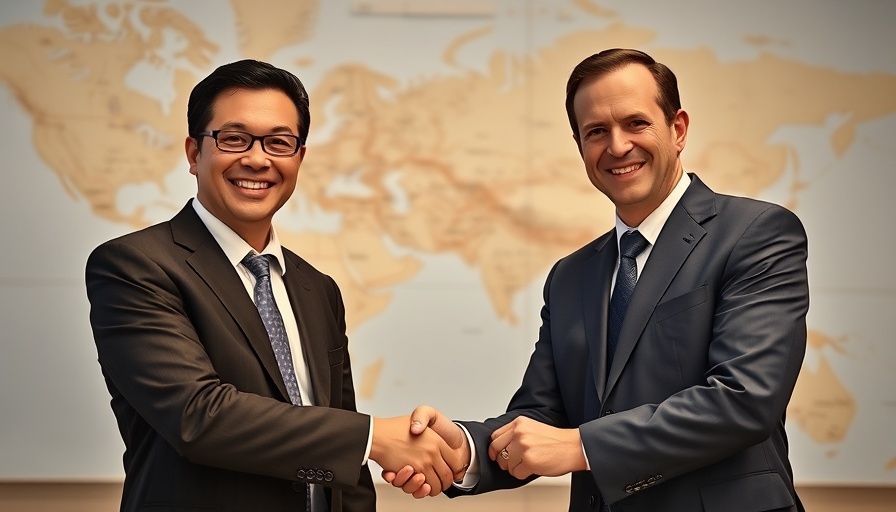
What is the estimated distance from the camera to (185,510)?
201 centimetres

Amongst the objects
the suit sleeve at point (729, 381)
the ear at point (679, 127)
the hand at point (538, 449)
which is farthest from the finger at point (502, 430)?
the ear at point (679, 127)

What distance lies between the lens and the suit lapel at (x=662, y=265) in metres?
2.16

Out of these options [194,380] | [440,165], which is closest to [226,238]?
[194,380]

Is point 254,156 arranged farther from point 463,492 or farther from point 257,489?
point 463,492

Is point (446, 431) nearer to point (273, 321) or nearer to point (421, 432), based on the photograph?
point (421, 432)

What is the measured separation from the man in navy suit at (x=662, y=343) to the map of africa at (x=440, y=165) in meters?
1.26

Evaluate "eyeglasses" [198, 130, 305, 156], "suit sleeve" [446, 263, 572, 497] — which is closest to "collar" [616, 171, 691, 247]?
"suit sleeve" [446, 263, 572, 497]

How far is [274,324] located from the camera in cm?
225

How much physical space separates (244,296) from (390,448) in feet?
1.72

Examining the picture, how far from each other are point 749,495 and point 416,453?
0.83 m

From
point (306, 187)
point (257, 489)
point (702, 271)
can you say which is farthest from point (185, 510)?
point (306, 187)

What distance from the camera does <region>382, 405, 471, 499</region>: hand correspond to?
2375 millimetres

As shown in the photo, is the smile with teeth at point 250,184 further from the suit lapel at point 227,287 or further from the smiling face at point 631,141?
the smiling face at point 631,141

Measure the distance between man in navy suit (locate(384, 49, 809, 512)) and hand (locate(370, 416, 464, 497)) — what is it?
0.03 metres
